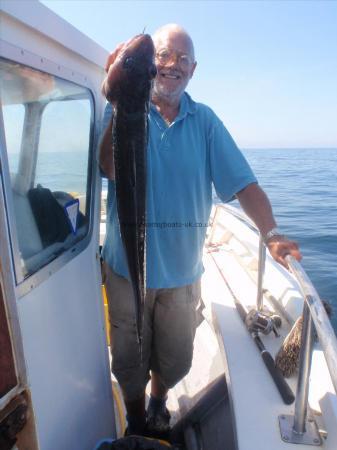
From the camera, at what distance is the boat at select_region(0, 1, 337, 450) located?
1264mm

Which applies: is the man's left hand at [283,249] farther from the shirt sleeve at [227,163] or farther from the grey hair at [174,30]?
the grey hair at [174,30]

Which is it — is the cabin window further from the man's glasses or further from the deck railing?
the deck railing

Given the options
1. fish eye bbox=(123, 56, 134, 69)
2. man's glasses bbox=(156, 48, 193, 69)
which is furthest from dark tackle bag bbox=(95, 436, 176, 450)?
man's glasses bbox=(156, 48, 193, 69)

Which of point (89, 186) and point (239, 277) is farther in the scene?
point (239, 277)

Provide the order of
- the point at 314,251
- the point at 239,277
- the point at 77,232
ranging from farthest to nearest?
1. the point at 314,251
2. the point at 239,277
3. the point at 77,232

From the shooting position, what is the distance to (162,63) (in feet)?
6.83

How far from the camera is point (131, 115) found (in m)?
1.48

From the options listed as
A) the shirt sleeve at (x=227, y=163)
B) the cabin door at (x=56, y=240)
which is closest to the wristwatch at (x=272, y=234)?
the shirt sleeve at (x=227, y=163)

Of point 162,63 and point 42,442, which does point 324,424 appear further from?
point 162,63

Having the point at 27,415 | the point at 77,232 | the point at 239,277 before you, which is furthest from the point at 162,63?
the point at 239,277

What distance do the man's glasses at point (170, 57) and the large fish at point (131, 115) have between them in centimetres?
56

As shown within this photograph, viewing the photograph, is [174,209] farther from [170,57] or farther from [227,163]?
[170,57]

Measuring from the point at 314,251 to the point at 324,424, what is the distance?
20.7 ft

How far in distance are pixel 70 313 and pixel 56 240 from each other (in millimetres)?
379
